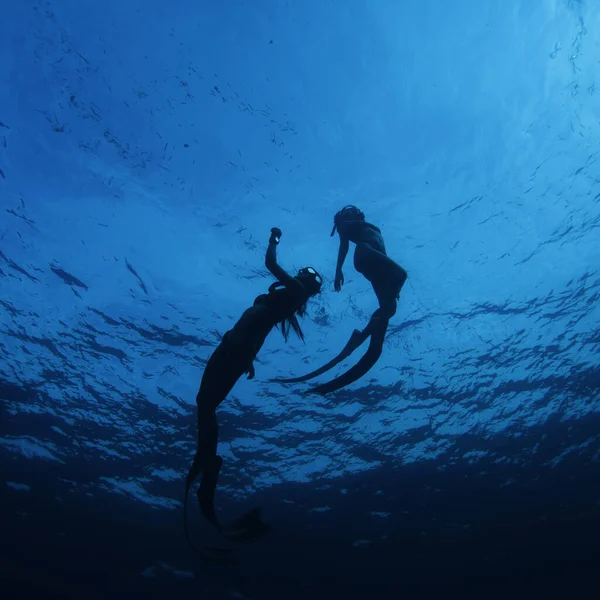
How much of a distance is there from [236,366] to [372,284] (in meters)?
2.27

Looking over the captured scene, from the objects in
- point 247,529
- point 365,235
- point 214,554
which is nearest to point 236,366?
point 247,529

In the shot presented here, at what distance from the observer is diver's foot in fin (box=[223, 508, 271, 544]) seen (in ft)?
14.5

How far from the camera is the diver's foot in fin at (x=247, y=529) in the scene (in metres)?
4.43

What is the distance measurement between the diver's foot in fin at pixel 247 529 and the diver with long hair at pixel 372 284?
158cm

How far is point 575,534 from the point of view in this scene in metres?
21.4

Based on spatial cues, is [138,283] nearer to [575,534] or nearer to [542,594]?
[575,534]

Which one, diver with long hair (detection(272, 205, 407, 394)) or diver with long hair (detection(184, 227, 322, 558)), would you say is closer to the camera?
diver with long hair (detection(184, 227, 322, 558))

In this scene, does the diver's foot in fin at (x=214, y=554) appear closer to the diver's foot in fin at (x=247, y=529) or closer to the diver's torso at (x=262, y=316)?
the diver's foot in fin at (x=247, y=529)

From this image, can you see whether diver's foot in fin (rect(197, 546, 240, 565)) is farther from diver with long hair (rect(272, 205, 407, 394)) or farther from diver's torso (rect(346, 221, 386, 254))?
diver's torso (rect(346, 221, 386, 254))

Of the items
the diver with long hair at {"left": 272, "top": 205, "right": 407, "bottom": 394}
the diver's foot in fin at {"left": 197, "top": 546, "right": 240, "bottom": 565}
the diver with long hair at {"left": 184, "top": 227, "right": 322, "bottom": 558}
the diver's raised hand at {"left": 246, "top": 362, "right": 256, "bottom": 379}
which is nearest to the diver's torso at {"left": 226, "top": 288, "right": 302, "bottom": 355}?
the diver with long hair at {"left": 184, "top": 227, "right": 322, "bottom": 558}

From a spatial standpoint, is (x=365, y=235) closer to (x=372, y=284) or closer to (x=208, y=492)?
(x=372, y=284)

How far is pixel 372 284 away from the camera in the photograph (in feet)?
20.1

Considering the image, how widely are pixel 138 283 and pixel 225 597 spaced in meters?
17.0

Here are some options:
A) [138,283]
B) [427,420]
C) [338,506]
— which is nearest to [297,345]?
[138,283]
